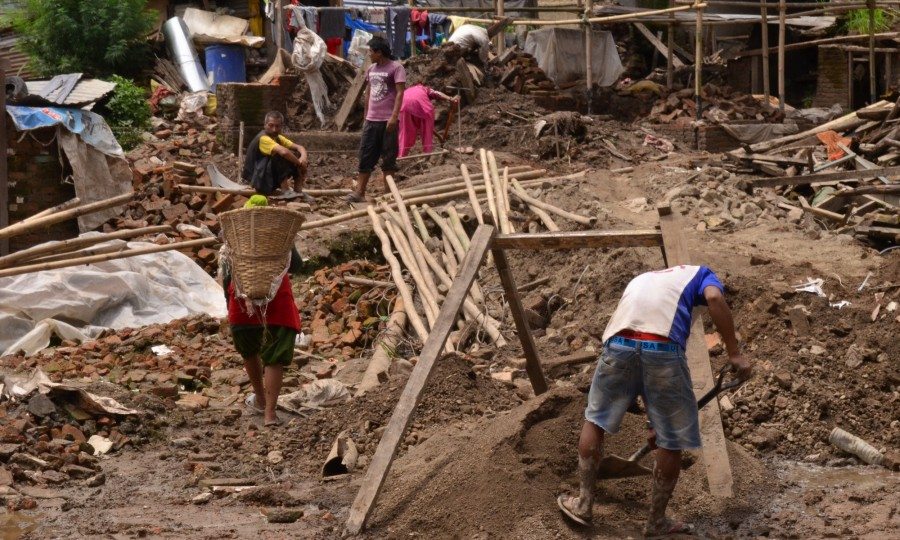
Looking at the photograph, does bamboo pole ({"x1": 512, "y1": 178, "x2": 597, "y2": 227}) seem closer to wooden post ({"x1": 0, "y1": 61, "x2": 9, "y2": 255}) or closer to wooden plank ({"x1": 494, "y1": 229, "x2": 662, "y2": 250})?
wooden plank ({"x1": 494, "y1": 229, "x2": 662, "y2": 250})

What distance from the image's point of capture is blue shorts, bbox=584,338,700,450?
4.93 metres

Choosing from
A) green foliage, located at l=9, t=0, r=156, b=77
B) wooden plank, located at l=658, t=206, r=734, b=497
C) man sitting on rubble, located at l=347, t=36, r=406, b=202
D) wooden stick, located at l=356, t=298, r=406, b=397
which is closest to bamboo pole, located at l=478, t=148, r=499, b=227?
man sitting on rubble, located at l=347, t=36, r=406, b=202

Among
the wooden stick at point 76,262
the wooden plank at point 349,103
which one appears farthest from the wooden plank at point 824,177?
the wooden stick at point 76,262

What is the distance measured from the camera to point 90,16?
19297 millimetres

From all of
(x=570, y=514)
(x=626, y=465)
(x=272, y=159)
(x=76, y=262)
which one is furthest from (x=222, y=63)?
(x=570, y=514)

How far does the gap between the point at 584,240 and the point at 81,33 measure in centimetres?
1575

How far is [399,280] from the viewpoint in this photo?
10.2 meters

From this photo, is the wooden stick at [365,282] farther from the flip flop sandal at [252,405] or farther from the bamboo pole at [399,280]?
the flip flop sandal at [252,405]

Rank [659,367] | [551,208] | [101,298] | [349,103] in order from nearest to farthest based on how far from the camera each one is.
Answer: [659,367], [101,298], [551,208], [349,103]

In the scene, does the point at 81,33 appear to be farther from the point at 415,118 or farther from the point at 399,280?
the point at 399,280

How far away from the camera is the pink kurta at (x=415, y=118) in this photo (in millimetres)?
15258

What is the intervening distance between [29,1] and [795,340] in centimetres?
1578

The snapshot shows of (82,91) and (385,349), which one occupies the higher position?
(82,91)

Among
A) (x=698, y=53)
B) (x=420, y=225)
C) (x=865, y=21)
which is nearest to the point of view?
(x=420, y=225)
